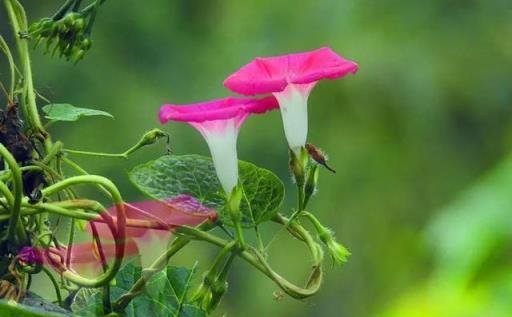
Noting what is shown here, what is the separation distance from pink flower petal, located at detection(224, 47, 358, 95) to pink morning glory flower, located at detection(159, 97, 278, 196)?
1cm

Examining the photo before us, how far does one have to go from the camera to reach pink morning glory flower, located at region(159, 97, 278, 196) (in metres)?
0.64

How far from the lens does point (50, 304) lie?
2.05 ft

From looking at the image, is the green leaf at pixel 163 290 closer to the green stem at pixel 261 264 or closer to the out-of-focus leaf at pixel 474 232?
the green stem at pixel 261 264

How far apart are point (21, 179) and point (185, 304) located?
11 cm

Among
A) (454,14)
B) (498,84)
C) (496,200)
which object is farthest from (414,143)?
(496,200)

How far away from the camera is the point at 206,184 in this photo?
680mm

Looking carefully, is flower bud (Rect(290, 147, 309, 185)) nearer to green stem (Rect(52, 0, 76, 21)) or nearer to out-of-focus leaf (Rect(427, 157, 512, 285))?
green stem (Rect(52, 0, 76, 21))

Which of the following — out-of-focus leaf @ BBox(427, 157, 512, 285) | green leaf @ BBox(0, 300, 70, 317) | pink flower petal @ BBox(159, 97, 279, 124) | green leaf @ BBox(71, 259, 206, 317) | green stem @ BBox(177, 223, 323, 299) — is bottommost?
out-of-focus leaf @ BBox(427, 157, 512, 285)

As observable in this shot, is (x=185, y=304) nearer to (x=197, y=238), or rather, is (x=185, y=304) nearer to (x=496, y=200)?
(x=197, y=238)

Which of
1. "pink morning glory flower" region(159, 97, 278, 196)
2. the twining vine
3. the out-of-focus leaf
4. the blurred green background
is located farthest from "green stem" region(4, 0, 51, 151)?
the blurred green background

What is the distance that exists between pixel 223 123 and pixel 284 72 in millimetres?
43

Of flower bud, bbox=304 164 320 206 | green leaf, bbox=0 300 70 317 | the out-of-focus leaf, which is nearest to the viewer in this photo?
green leaf, bbox=0 300 70 317

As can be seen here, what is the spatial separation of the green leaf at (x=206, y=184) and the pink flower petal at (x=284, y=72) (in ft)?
0.18

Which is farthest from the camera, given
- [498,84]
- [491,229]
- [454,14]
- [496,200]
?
[454,14]
